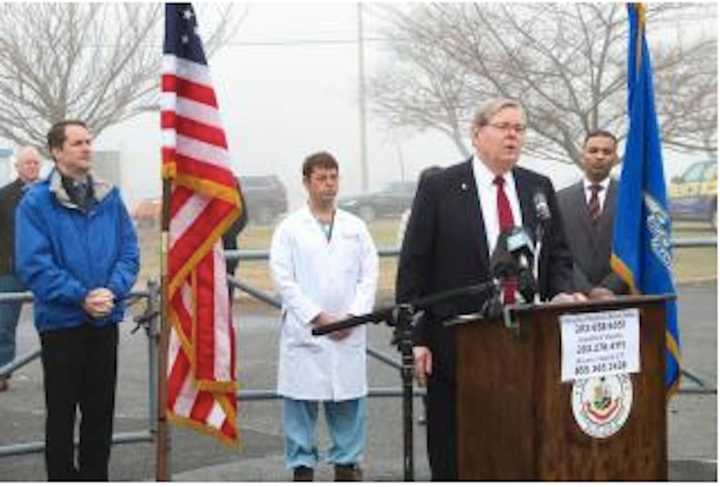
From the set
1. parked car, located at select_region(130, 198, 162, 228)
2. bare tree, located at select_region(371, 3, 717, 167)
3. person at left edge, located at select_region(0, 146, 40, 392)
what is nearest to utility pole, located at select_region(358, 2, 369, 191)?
bare tree, located at select_region(371, 3, 717, 167)

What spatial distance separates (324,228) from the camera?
6.17m

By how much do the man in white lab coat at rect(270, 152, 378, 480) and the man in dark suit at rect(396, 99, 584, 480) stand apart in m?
1.03

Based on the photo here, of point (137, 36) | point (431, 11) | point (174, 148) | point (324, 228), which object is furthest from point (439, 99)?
point (174, 148)

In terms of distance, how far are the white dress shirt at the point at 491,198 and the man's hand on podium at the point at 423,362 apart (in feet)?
1.74

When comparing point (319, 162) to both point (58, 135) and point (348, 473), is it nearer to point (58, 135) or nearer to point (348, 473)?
point (58, 135)

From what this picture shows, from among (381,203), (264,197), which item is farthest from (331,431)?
(381,203)

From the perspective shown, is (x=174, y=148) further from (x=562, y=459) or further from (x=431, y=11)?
(x=431, y=11)

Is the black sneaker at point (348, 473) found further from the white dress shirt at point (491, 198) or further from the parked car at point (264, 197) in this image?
the parked car at point (264, 197)

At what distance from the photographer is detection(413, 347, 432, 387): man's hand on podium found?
4.98 m

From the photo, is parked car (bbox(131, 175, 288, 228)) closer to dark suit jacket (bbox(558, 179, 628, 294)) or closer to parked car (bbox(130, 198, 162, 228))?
parked car (bbox(130, 198, 162, 228))

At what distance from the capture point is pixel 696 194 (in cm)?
2822

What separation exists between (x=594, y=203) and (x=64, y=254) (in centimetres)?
297

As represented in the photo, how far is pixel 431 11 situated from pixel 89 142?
14.3 meters

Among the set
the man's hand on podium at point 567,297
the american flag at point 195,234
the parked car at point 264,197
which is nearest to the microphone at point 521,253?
the man's hand on podium at point 567,297
